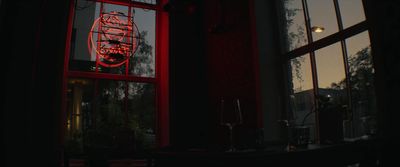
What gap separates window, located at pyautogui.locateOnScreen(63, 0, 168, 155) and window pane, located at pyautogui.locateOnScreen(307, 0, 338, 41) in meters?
2.78

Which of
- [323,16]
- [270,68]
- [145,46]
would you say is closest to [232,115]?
[323,16]

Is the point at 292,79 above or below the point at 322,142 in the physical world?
above

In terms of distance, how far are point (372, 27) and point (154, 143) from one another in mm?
4006

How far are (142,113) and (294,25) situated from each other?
3083mm

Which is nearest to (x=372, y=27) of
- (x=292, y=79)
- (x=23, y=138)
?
(x=292, y=79)

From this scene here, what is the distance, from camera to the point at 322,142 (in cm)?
162

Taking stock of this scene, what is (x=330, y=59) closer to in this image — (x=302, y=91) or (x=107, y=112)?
(x=302, y=91)

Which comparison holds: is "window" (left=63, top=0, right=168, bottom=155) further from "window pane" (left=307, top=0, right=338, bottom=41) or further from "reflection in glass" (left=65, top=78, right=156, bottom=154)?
"window pane" (left=307, top=0, right=338, bottom=41)

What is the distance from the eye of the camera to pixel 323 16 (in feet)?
11.5

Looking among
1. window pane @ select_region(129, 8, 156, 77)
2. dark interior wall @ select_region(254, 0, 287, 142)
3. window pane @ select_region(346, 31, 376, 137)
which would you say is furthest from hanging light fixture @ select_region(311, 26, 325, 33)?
window pane @ select_region(129, 8, 156, 77)

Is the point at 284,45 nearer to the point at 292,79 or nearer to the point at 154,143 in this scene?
the point at 292,79

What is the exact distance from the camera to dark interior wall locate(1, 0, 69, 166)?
1.07m

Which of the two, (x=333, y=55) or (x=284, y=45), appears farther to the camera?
(x=284, y=45)

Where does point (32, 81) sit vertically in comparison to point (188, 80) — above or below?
below
